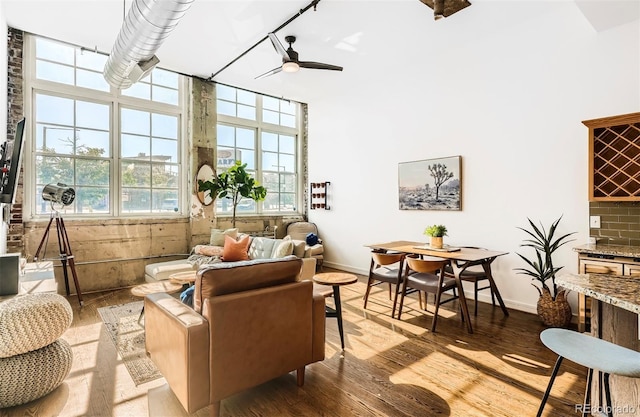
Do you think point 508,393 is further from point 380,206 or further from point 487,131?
point 380,206

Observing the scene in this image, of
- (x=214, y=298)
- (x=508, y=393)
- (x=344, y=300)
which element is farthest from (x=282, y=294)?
(x=344, y=300)

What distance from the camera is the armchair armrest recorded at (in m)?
1.95

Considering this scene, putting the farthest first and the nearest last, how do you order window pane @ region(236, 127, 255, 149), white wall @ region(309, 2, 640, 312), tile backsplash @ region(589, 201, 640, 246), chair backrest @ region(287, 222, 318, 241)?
1. chair backrest @ region(287, 222, 318, 241)
2. window pane @ region(236, 127, 255, 149)
3. white wall @ region(309, 2, 640, 312)
4. tile backsplash @ region(589, 201, 640, 246)

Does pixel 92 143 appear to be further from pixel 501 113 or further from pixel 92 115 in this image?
pixel 501 113

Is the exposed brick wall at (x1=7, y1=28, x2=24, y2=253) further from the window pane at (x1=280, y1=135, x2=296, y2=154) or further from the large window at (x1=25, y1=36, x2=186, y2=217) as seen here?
the window pane at (x1=280, y1=135, x2=296, y2=154)

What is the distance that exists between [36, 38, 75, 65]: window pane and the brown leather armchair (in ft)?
15.3

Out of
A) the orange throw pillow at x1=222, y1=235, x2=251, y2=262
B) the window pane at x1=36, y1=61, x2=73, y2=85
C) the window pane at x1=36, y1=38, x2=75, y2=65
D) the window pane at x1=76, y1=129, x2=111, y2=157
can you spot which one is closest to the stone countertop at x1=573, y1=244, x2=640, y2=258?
the orange throw pillow at x1=222, y1=235, x2=251, y2=262

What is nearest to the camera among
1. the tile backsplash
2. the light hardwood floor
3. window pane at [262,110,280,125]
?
the light hardwood floor

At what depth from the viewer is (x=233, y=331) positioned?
209 cm

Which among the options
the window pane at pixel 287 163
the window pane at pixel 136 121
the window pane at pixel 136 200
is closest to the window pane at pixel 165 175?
the window pane at pixel 136 200

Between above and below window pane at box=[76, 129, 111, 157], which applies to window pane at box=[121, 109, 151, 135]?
above

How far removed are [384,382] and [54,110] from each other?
5.77 meters

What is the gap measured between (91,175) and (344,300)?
435 centimetres

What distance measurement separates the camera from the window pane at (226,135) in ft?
22.2
